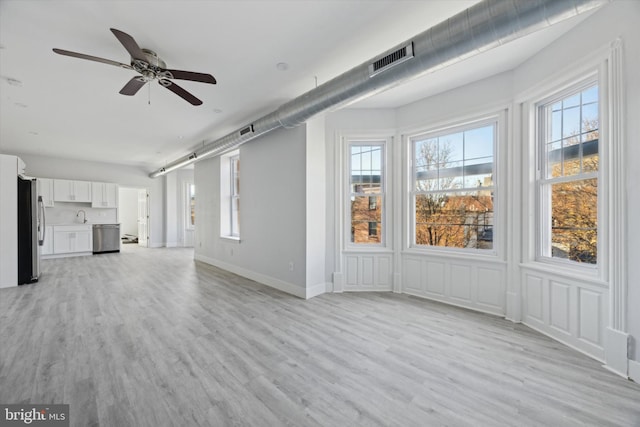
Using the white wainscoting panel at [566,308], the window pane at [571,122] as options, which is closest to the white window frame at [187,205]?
the white wainscoting panel at [566,308]

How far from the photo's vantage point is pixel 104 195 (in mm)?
8633

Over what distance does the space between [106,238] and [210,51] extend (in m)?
8.53

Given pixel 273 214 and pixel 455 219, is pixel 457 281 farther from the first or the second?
pixel 273 214

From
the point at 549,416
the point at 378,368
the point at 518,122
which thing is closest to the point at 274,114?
the point at 518,122

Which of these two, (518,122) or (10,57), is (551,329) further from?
(10,57)

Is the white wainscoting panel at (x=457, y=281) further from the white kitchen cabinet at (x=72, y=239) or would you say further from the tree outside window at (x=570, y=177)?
the white kitchen cabinet at (x=72, y=239)

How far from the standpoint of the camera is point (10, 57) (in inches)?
116

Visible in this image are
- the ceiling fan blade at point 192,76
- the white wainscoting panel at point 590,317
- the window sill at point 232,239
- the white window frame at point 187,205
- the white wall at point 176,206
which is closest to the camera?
the white wainscoting panel at point 590,317

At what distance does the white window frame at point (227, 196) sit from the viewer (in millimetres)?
6375

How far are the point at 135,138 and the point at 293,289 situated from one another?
5.18 metres

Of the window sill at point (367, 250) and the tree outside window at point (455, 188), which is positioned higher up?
the tree outside window at point (455, 188)

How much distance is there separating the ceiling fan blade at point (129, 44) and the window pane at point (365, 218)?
10.9 ft

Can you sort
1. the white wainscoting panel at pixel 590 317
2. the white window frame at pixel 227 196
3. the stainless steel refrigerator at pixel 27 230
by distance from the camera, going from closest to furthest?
the white wainscoting panel at pixel 590 317 → the stainless steel refrigerator at pixel 27 230 → the white window frame at pixel 227 196

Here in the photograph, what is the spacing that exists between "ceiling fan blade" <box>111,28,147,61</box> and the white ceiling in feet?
1.05
